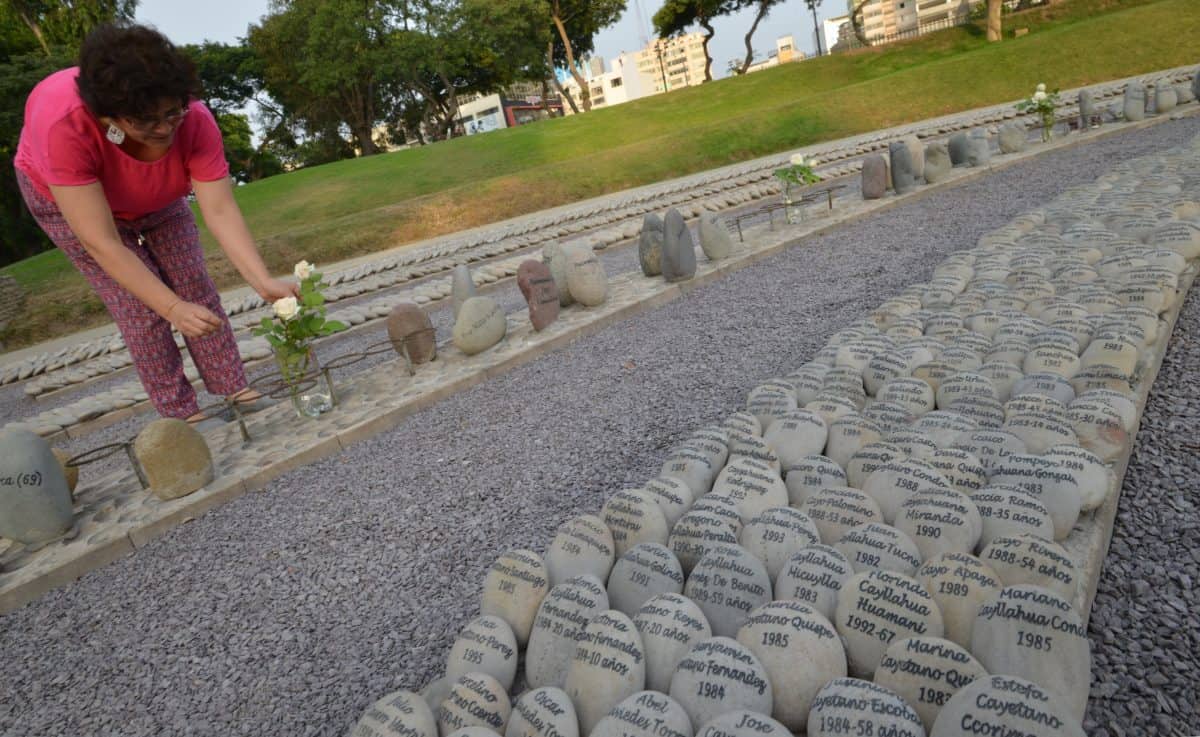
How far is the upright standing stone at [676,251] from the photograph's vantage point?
5.93 meters

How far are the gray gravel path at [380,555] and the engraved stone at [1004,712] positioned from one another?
369mm

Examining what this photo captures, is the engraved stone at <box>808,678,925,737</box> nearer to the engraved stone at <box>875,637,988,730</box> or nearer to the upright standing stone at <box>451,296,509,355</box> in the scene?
the engraved stone at <box>875,637,988,730</box>

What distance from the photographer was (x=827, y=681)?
4.91ft

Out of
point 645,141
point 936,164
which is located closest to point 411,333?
point 936,164

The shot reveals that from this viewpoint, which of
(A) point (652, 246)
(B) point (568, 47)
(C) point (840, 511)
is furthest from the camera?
(B) point (568, 47)

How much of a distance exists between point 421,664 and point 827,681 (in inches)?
47.2

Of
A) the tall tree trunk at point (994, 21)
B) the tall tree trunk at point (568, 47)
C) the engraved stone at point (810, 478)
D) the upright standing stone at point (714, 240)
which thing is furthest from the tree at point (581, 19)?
the engraved stone at point (810, 478)

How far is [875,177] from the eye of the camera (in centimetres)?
830

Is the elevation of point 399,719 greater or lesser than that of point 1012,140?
lesser

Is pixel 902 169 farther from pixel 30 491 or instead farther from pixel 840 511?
pixel 30 491

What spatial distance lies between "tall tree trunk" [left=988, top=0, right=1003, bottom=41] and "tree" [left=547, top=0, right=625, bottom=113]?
1967cm

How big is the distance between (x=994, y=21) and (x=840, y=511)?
32528 mm

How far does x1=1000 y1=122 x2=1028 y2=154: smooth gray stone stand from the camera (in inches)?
384

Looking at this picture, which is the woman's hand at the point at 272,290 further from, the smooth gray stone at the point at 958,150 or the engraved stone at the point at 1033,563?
the smooth gray stone at the point at 958,150
